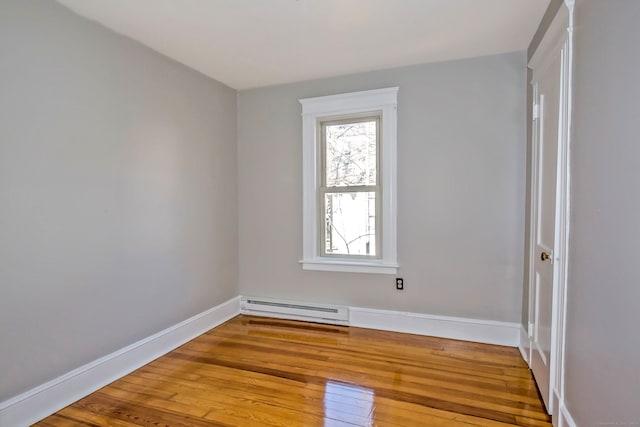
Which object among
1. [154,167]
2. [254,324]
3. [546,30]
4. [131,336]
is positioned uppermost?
[546,30]

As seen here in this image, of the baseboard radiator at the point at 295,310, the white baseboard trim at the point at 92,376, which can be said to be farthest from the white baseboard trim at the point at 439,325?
the white baseboard trim at the point at 92,376

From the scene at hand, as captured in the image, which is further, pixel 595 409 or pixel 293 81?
pixel 293 81

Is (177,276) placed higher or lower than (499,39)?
lower

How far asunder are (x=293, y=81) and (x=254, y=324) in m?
2.51

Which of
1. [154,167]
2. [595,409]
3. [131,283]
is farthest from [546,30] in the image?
[131,283]

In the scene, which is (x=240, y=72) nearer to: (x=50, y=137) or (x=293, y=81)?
(x=293, y=81)

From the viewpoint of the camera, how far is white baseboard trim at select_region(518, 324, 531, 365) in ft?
8.66

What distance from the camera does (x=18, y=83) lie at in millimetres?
1927

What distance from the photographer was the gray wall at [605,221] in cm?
121

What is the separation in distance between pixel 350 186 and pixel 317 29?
1483 mm

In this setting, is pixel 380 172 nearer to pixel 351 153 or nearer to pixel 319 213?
pixel 351 153

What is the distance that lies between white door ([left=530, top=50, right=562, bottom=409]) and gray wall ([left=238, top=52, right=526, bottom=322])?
0.44m

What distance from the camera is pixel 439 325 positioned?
316 centimetres

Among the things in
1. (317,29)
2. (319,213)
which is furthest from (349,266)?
(317,29)
